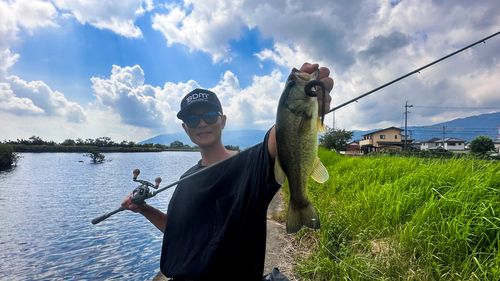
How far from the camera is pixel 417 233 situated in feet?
8.94

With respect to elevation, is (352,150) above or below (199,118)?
above

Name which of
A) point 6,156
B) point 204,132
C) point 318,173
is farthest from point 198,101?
point 6,156

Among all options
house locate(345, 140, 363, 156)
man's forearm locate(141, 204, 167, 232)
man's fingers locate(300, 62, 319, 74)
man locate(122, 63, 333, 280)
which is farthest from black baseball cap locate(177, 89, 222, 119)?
house locate(345, 140, 363, 156)

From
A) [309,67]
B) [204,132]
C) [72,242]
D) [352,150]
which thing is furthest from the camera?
[352,150]

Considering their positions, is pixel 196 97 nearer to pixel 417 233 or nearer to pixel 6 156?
pixel 417 233

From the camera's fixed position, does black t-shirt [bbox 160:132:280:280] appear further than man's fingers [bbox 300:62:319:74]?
Yes

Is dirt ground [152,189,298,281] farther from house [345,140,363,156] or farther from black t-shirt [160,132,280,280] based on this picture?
house [345,140,363,156]

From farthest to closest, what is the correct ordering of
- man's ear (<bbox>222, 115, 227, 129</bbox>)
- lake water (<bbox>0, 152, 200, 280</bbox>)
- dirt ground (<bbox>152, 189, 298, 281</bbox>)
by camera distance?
lake water (<bbox>0, 152, 200, 280</bbox>), dirt ground (<bbox>152, 189, 298, 281</bbox>), man's ear (<bbox>222, 115, 227, 129</bbox>)

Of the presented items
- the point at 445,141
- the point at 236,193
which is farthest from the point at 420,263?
the point at 445,141

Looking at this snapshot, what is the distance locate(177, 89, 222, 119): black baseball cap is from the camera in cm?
219

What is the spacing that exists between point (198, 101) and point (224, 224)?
1147 mm

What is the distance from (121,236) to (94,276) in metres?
3.22

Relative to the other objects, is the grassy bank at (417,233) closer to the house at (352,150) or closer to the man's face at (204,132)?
the man's face at (204,132)

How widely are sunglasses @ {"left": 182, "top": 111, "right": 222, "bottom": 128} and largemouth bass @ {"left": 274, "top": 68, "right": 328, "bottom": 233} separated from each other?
1.12 metres
